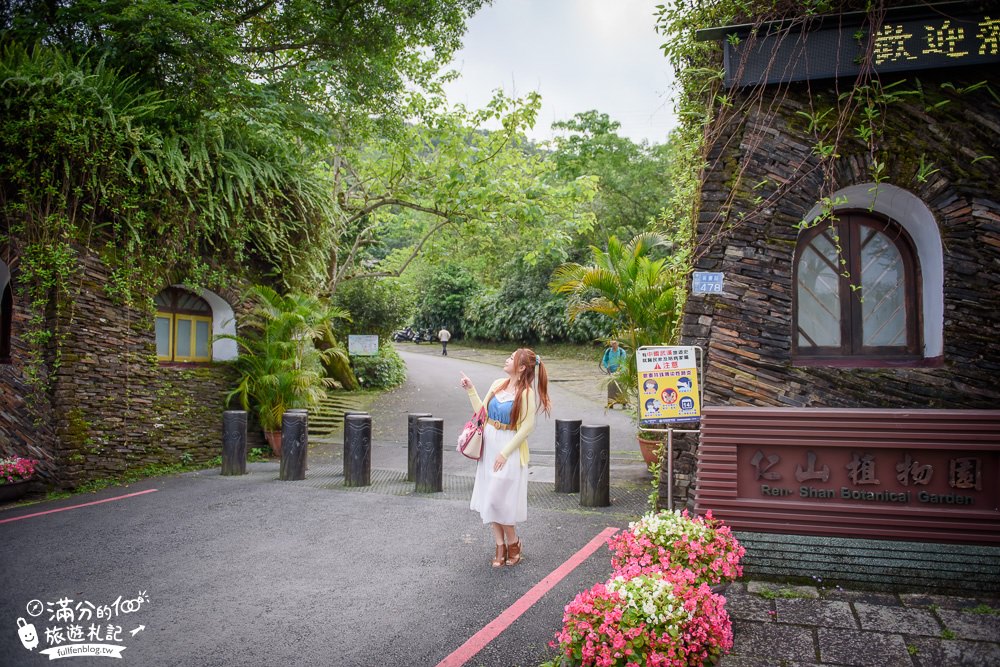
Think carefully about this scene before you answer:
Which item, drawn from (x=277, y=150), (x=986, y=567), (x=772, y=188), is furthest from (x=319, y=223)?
(x=986, y=567)

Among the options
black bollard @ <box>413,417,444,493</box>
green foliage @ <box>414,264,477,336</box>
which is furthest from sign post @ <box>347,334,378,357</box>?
green foliage @ <box>414,264,477,336</box>

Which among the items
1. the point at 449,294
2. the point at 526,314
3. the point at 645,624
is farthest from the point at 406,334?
the point at 645,624

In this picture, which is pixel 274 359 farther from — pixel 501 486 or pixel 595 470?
pixel 501 486

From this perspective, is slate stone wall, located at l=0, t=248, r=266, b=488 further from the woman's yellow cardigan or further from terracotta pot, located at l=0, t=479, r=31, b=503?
the woman's yellow cardigan

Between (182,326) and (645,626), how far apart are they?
9105mm

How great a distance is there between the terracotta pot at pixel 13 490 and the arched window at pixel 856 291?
343 inches

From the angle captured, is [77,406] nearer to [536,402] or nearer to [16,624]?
[16,624]

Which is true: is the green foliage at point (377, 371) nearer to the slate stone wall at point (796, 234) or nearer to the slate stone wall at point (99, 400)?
the slate stone wall at point (99, 400)

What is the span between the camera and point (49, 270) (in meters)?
7.60

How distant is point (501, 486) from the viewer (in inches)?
186

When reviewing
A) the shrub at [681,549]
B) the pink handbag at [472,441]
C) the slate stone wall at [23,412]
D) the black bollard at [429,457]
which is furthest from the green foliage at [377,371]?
the shrub at [681,549]

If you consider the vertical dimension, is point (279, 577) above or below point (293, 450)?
below

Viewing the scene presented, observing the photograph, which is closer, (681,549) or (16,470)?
(681,549)

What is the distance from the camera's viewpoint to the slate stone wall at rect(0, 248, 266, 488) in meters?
7.64
